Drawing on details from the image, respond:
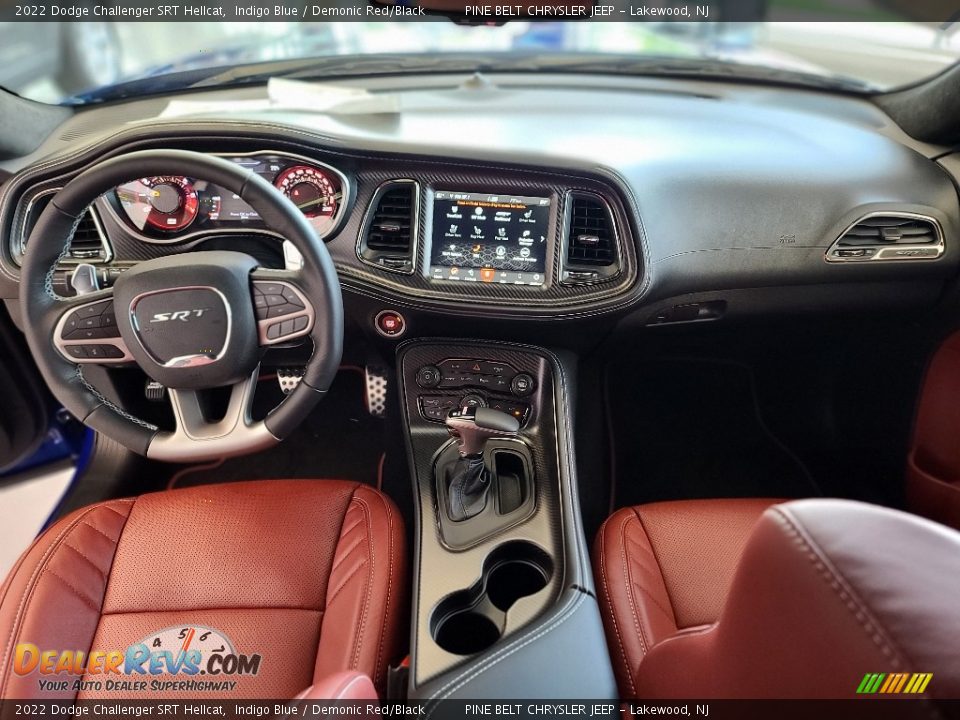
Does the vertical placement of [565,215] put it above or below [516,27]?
below

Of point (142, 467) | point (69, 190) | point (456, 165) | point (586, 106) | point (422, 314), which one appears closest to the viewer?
point (69, 190)

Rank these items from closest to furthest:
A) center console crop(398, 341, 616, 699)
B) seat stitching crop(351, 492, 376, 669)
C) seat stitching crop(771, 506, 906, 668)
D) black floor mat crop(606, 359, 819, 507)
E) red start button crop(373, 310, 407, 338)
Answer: seat stitching crop(771, 506, 906, 668) → center console crop(398, 341, 616, 699) → seat stitching crop(351, 492, 376, 669) → red start button crop(373, 310, 407, 338) → black floor mat crop(606, 359, 819, 507)

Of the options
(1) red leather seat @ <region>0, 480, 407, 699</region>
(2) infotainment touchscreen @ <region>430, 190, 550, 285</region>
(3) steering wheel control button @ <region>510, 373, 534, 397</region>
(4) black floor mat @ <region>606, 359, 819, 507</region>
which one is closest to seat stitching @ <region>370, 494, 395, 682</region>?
(1) red leather seat @ <region>0, 480, 407, 699</region>

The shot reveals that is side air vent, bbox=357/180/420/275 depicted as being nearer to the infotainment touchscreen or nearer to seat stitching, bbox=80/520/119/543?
the infotainment touchscreen

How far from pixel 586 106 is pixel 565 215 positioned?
0.37 meters

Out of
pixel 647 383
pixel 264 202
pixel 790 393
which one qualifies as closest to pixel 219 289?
pixel 264 202

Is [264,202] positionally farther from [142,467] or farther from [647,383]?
[647,383]

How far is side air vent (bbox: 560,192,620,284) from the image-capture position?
1.42 metres

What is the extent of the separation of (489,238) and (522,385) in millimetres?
325

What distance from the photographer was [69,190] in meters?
1.07

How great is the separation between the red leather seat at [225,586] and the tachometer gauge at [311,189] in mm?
561

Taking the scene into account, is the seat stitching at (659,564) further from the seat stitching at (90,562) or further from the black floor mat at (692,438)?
the seat stitching at (90,562)

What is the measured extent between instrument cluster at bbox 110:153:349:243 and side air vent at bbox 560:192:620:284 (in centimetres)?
46

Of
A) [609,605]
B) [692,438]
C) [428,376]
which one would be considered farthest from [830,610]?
[692,438]
